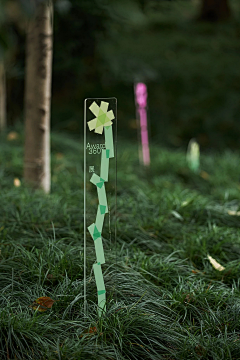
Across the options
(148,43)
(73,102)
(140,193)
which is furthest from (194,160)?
(148,43)

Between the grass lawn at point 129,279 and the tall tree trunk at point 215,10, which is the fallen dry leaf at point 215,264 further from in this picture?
the tall tree trunk at point 215,10

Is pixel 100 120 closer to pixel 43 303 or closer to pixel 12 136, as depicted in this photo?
pixel 43 303

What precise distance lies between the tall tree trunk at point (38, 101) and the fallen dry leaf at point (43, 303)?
5.69 ft

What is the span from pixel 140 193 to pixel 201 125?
399 cm

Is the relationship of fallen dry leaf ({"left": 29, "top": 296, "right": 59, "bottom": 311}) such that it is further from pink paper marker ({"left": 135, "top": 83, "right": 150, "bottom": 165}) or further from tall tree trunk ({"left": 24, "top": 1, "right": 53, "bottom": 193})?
pink paper marker ({"left": 135, "top": 83, "right": 150, "bottom": 165})

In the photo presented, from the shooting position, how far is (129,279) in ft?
7.77

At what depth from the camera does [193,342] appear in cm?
196

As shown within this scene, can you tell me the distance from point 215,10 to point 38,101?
9.13 m

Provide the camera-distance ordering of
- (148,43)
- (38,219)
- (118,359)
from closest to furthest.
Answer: (118,359)
(38,219)
(148,43)

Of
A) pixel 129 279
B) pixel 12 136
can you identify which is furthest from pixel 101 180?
pixel 12 136

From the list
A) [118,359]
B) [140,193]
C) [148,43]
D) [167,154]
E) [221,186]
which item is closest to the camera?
[118,359]

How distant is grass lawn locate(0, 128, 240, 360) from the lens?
1.94m

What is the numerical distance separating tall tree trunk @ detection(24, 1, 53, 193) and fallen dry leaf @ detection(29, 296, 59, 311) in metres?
1.73

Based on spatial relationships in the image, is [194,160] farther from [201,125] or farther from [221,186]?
[201,125]
